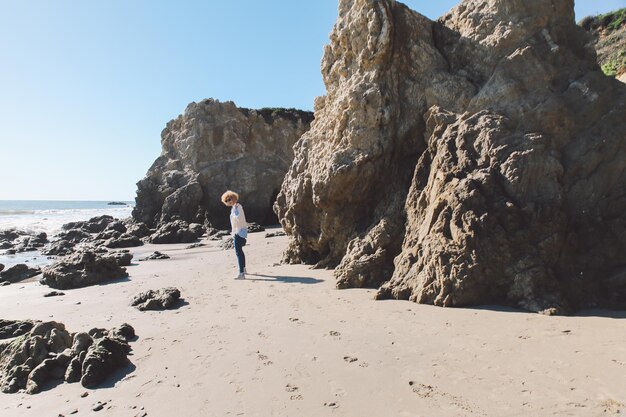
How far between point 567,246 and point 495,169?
1.46 m

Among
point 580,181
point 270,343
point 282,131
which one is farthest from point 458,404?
point 282,131

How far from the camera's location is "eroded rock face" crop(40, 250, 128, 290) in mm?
9766

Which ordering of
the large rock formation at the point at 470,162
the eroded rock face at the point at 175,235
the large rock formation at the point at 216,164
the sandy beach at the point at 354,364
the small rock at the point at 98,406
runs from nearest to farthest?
the sandy beach at the point at 354,364, the small rock at the point at 98,406, the large rock formation at the point at 470,162, the eroded rock face at the point at 175,235, the large rock formation at the point at 216,164

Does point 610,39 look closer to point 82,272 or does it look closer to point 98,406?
point 82,272

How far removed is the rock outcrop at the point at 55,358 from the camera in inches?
169

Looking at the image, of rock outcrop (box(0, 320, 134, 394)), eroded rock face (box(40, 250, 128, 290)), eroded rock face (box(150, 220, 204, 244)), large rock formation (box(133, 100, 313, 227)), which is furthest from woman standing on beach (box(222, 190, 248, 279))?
large rock formation (box(133, 100, 313, 227))

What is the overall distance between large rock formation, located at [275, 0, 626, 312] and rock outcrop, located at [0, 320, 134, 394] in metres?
3.96

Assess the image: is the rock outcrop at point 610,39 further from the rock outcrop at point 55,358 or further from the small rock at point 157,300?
the rock outcrop at point 55,358

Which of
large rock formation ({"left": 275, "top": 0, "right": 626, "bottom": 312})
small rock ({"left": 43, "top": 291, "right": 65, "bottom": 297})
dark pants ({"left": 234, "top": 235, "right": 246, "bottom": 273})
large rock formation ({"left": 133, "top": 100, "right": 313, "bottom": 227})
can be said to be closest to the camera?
large rock formation ({"left": 275, "top": 0, "right": 626, "bottom": 312})

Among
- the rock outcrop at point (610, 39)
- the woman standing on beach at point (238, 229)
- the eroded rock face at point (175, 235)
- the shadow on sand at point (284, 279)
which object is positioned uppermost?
the rock outcrop at point (610, 39)

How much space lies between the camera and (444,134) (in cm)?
712

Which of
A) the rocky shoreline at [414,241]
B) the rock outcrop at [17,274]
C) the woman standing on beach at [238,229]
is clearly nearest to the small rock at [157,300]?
the rocky shoreline at [414,241]

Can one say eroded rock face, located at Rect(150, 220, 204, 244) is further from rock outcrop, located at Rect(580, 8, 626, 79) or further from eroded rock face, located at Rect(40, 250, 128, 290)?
rock outcrop, located at Rect(580, 8, 626, 79)

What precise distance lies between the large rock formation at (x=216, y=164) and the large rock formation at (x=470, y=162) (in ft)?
62.3
